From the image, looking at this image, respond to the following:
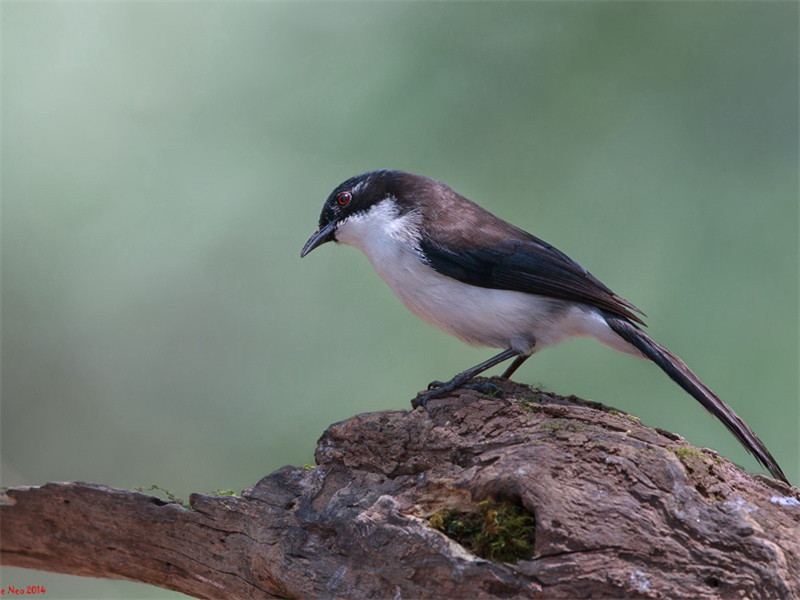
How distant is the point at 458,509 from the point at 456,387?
920 mm

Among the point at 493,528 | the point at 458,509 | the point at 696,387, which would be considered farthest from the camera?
the point at 696,387

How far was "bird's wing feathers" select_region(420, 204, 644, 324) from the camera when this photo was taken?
183 inches

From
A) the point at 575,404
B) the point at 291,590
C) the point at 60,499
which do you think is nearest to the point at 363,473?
the point at 291,590

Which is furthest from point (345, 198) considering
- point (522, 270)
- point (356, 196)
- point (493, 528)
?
point (493, 528)

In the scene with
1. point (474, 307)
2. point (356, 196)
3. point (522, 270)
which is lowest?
point (474, 307)

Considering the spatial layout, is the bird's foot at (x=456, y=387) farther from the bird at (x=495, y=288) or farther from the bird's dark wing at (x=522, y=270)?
the bird's dark wing at (x=522, y=270)

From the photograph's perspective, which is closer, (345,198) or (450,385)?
(450,385)

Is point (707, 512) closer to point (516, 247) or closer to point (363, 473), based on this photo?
point (363, 473)

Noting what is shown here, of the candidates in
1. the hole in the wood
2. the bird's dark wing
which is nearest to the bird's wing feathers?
the bird's dark wing

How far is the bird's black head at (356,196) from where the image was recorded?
205 inches

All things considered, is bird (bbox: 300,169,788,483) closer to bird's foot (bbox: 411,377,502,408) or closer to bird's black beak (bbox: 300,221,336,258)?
bird's foot (bbox: 411,377,502,408)

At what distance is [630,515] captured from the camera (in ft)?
11.2

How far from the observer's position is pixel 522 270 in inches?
185

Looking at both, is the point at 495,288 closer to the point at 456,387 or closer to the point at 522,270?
the point at 522,270
